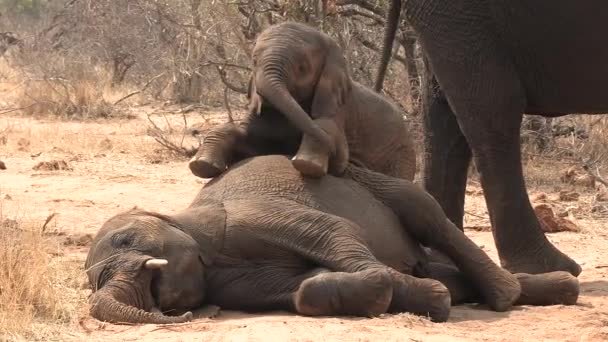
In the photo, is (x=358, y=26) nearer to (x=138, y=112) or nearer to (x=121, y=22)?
(x=138, y=112)

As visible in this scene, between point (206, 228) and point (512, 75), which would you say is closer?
point (206, 228)

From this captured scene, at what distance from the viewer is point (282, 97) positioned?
16.7ft

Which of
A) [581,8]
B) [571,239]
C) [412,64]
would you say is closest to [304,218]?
[581,8]

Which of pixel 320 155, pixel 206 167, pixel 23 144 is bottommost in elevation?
pixel 23 144

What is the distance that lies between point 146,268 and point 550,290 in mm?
1884

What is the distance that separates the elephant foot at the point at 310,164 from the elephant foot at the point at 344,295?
589 mm

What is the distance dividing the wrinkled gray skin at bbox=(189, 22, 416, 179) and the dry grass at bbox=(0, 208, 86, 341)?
76 centimetres

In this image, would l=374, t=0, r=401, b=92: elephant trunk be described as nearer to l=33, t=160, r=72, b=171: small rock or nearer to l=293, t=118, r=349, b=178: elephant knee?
l=293, t=118, r=349, b=178: elephant knee

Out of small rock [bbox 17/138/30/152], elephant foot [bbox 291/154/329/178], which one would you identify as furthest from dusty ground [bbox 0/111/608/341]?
elephant foot [bbox 291/154/329/178]

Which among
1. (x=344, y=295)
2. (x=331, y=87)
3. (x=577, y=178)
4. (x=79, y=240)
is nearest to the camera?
(x=344, y=295)

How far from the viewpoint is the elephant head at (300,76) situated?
5086 millimetres

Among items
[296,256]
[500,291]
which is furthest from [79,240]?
[500,291]

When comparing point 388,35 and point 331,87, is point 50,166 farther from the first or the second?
point 331,87

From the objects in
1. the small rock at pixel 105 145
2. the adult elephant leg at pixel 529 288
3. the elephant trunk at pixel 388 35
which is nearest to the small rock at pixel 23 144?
the small rock at pixel 105 145
